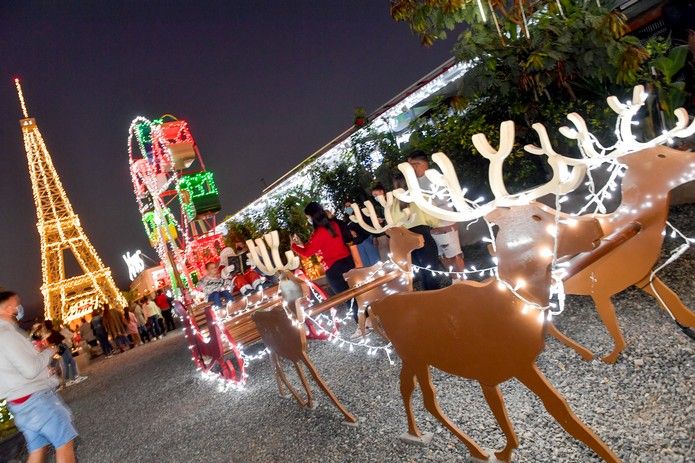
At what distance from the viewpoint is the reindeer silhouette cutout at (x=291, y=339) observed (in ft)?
10.9

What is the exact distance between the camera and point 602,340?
320 cm

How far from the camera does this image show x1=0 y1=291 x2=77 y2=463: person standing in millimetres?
3182

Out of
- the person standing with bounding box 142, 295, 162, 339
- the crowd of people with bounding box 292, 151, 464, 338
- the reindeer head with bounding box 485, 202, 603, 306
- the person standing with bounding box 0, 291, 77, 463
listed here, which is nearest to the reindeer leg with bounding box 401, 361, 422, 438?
the reindeer head with bounding box 485, 202, 603, 306

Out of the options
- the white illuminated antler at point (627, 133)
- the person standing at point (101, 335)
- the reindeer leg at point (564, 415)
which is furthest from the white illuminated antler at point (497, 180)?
the person standing at point (101, 335)

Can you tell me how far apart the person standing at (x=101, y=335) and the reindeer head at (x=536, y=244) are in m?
15.0

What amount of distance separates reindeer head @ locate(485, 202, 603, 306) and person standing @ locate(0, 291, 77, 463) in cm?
357

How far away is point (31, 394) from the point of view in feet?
10.7

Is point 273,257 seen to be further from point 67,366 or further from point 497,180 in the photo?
point 67,366

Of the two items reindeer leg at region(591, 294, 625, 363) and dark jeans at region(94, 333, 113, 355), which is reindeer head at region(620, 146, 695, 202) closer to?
reindeer leg at region(591, 294, 625, 363)

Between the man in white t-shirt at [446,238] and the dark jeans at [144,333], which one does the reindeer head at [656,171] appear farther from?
the dark jeans at [144,333]

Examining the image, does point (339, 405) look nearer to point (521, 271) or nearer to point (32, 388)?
point (521, 271)

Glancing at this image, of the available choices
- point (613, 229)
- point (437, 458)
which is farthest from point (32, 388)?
point (613, 229)

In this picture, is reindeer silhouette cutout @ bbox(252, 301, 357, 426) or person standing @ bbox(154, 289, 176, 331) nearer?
reindeer silhouette cutout @ bbox(252, 301, 357, 426)

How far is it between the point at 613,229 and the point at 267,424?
10.8 ft
